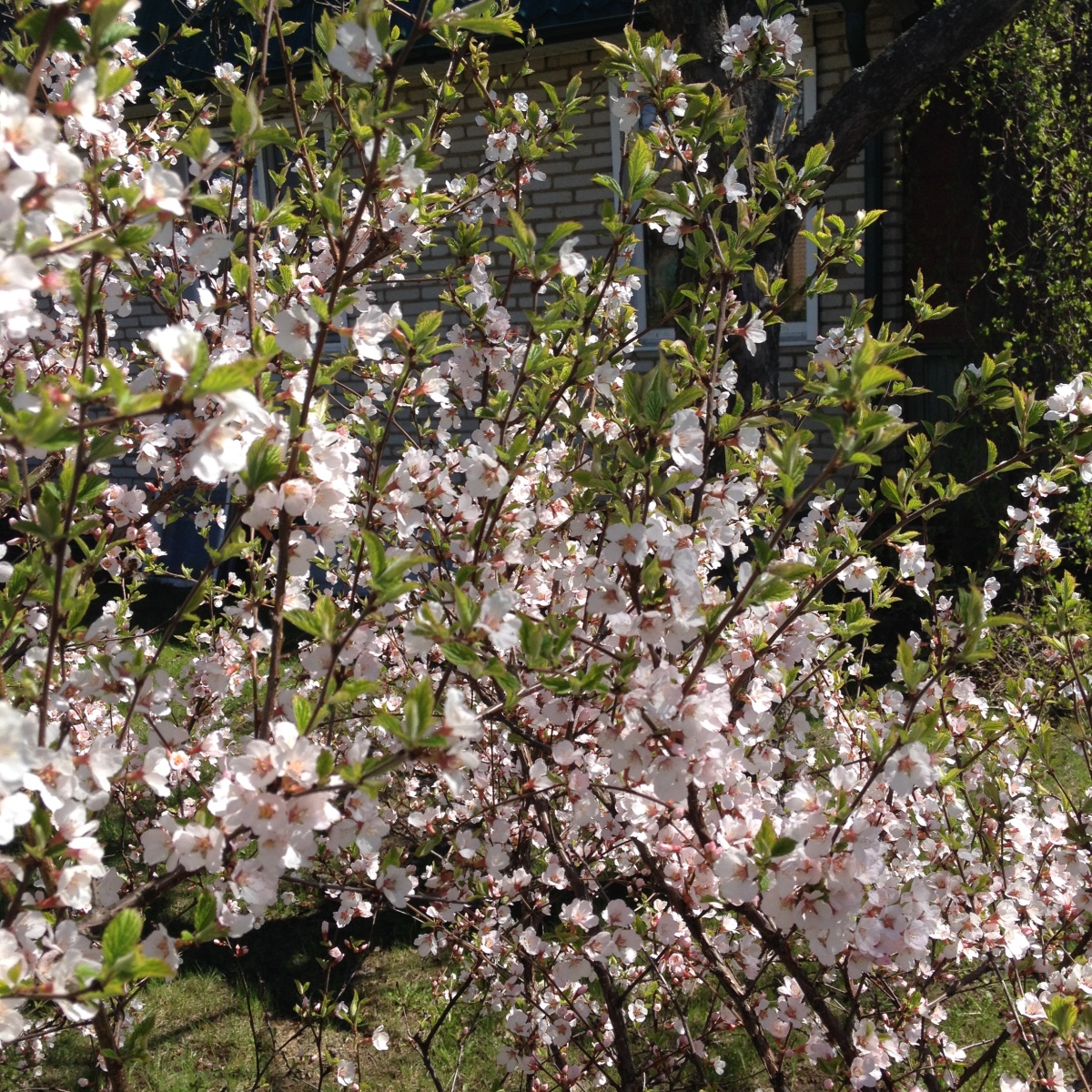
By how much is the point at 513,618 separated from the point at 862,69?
4175mm

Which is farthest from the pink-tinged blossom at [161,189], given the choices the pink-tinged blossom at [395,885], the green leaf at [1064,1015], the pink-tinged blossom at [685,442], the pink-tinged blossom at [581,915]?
the green leaf at [1064,1015]

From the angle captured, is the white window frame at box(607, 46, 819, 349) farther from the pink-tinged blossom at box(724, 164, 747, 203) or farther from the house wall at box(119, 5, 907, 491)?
the pink-tinged blossom at box(724, 164, 747, 203)

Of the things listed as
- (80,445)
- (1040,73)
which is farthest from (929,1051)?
(1040,73)

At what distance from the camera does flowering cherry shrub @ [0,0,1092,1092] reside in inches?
48.0

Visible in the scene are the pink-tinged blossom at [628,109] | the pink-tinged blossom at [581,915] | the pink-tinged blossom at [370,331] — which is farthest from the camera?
the pink-tinged blossom at [628,109]

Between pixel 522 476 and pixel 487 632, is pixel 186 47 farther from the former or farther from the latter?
pixel 487 632

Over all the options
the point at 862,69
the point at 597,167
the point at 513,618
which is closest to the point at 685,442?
the point at 513,618

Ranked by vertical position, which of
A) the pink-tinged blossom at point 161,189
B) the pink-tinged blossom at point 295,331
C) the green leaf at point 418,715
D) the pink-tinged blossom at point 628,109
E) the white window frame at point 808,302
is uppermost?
the white window frame at point 808,302

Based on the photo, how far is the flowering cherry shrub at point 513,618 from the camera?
1219 mm

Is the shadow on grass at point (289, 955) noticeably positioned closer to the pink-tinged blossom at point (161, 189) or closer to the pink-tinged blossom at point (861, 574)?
the pink-tinged blossom at point (861, 574)

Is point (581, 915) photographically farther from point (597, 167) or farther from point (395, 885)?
point (597, 167)

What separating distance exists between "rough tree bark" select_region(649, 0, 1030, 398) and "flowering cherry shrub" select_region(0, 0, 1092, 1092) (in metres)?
1.84

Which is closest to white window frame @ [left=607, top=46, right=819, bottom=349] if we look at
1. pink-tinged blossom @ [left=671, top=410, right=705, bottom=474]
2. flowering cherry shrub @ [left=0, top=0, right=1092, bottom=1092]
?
flowering cherry shrub @ [left=0, top=0, right=1092, bottom=1092]

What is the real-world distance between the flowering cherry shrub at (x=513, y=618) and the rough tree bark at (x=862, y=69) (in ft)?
6.02
